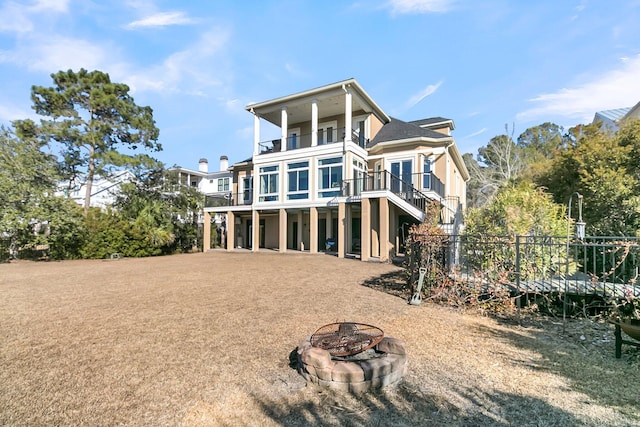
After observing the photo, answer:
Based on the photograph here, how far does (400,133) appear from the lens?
19.1 meters

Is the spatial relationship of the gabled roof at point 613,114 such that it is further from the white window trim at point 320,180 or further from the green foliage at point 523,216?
the green foliage at point 523,216

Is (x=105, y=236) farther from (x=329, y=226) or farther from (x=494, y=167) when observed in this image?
(x=494, y=167)

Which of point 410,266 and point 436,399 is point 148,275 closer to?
point 410,266

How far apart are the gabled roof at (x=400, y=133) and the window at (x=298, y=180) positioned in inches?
170

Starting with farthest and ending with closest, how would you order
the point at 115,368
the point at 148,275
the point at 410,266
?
1. the point at 148,275
2. the point at 410,266
3. the point at 115,368

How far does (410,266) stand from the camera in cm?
745

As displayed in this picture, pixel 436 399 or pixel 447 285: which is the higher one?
pixel 447 285

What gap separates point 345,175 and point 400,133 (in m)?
4.76

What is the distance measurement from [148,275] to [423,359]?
34.1ft

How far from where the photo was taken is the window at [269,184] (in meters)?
20.2

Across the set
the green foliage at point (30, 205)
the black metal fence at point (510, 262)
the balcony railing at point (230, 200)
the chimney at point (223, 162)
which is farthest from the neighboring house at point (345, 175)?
the chimney at point (223, 162)

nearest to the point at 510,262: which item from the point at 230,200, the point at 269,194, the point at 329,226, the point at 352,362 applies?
the point at 352,362

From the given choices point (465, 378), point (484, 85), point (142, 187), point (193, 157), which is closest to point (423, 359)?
point (465, 378)

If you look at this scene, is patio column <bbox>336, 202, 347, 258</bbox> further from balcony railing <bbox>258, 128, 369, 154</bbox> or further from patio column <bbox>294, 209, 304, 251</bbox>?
balcony railing <bbox>258, 128, 369, 154</bbox>
